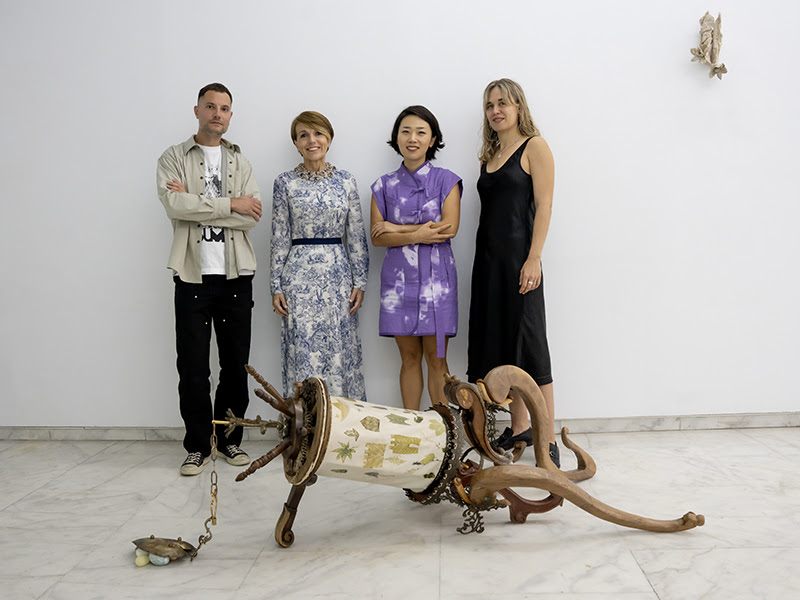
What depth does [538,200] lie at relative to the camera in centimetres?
313

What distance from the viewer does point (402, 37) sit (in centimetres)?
356

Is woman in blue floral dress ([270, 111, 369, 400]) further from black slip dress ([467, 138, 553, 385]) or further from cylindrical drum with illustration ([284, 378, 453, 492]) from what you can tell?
cylindrical drum with illustration ([284, 378, 453, 492])

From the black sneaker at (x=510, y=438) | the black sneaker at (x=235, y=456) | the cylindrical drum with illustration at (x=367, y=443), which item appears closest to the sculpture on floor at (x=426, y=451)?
the cylindrical drum with illustration at (x=367, y=443)

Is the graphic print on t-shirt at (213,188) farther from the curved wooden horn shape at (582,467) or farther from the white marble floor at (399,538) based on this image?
the curved wooden horn shape at (582,467)

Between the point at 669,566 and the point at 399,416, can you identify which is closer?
the point at 669,566

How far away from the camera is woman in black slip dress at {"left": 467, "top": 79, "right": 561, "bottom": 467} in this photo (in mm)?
3131

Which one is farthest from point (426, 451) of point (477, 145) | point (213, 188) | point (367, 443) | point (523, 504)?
point (477, 145)

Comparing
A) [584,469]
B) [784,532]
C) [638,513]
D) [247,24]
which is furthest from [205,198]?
[784,532]

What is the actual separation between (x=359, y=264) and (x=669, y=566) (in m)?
2.03

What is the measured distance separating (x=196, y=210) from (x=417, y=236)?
108 cm

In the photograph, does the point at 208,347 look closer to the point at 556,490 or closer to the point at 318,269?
the point at 318,269

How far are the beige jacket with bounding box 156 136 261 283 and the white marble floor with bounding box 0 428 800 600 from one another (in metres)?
1.04

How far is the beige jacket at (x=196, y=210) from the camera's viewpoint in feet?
10.3

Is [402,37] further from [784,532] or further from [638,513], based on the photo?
[784,532]
